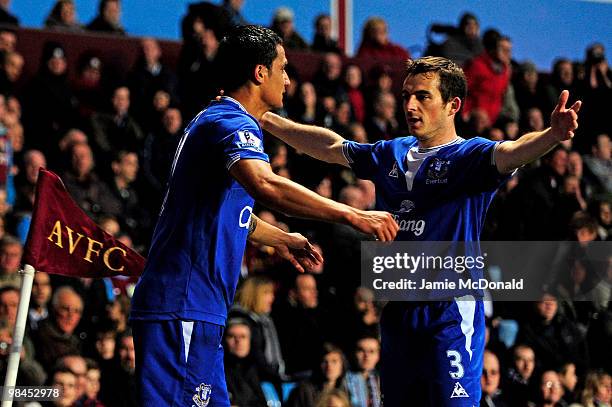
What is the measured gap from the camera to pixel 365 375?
9.85 metres

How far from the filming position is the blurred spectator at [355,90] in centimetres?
1347

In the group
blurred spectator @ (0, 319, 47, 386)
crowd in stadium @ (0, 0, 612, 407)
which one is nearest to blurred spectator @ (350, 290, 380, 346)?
crowd in stadium @ (0, 0, 612, 407)

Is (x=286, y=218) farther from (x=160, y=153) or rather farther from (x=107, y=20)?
(x=107, y=20)

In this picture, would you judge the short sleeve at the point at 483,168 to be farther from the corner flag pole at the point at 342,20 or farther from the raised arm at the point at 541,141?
the corner flag pole at the point at 342,20

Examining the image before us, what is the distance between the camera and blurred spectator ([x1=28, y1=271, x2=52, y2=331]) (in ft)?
29.0

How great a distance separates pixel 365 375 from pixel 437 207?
163 inches

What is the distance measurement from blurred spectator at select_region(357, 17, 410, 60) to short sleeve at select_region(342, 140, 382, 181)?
332 inches

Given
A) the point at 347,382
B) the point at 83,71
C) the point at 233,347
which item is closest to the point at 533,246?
the point at 347,382

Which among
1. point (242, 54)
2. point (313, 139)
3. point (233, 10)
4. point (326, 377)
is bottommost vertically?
point (326, 377)

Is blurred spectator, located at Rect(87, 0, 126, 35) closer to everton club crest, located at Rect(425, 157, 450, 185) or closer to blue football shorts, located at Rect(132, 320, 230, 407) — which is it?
everton club crest, located at Rect(425, 157, 450, 185)

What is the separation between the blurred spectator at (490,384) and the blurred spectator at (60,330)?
3.60 meters

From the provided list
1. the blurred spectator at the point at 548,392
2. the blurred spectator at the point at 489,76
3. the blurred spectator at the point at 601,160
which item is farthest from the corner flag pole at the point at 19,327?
the blurred spectator at the point at 601,160

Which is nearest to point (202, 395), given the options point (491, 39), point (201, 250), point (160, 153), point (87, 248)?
point (201, 250)

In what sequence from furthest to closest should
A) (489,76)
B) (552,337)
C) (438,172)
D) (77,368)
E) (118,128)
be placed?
(489,76) → (118,128) → (552,337) → (77,368) → (438,172)
